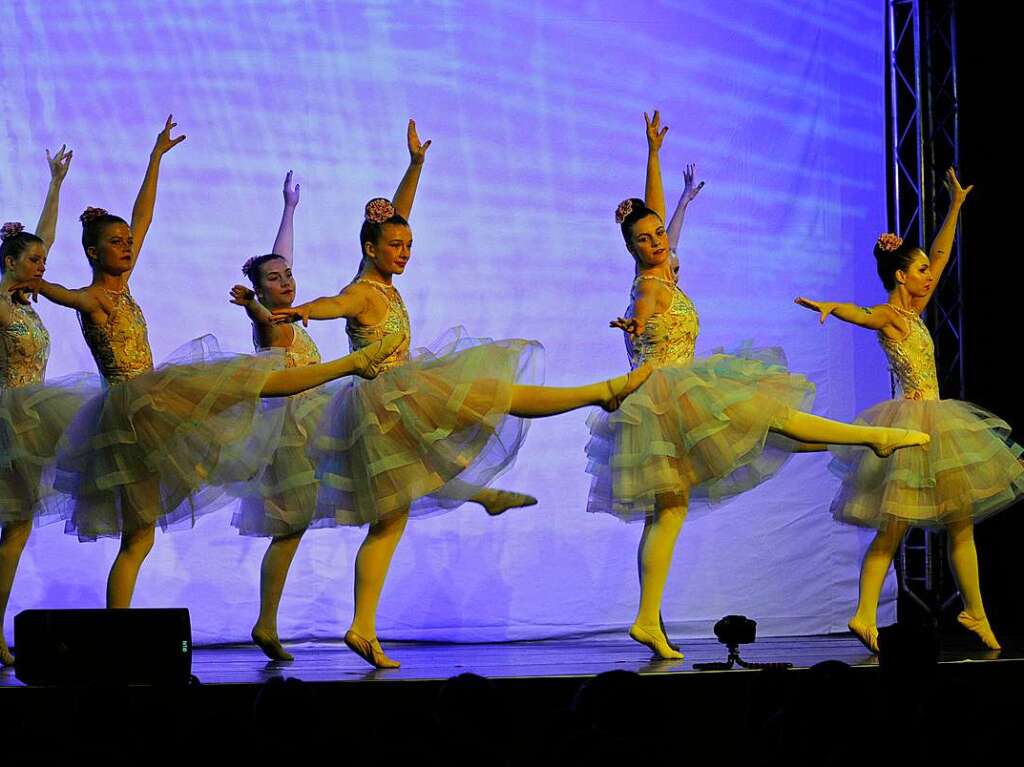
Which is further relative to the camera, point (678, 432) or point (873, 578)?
point (873, 578)

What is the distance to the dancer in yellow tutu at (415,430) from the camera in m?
4.54

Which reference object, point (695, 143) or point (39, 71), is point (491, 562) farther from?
point (39, 71)

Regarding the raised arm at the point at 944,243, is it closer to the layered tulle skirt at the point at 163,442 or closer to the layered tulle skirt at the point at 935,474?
the layered tulle skirt at the point at 935,474

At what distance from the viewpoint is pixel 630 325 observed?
4.93m

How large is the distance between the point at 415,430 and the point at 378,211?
89cm

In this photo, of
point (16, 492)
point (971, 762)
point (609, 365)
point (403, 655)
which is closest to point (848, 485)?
point (609, 365)

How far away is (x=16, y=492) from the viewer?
476cm

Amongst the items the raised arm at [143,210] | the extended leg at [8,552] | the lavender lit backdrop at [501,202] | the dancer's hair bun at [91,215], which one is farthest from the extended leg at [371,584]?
the lavender lit backdrop at [501,202]

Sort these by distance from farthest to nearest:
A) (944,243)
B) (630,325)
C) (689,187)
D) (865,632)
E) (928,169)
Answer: (928,169) < (689,187) < (944,243) < (865,632) < (630,325)

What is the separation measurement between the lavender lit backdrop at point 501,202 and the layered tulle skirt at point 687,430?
1422mm

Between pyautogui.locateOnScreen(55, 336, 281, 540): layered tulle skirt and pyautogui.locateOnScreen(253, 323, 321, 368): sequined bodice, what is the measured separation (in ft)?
2.25

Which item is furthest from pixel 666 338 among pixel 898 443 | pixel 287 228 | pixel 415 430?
pixel 287 228

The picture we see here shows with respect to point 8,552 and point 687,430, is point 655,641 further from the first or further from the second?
point 8,552

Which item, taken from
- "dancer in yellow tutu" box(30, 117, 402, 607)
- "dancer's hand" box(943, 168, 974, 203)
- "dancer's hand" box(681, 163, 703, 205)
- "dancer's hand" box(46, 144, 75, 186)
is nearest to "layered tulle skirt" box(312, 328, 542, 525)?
"dancer in yellow tutu" box(30, 117, 402, 607)
